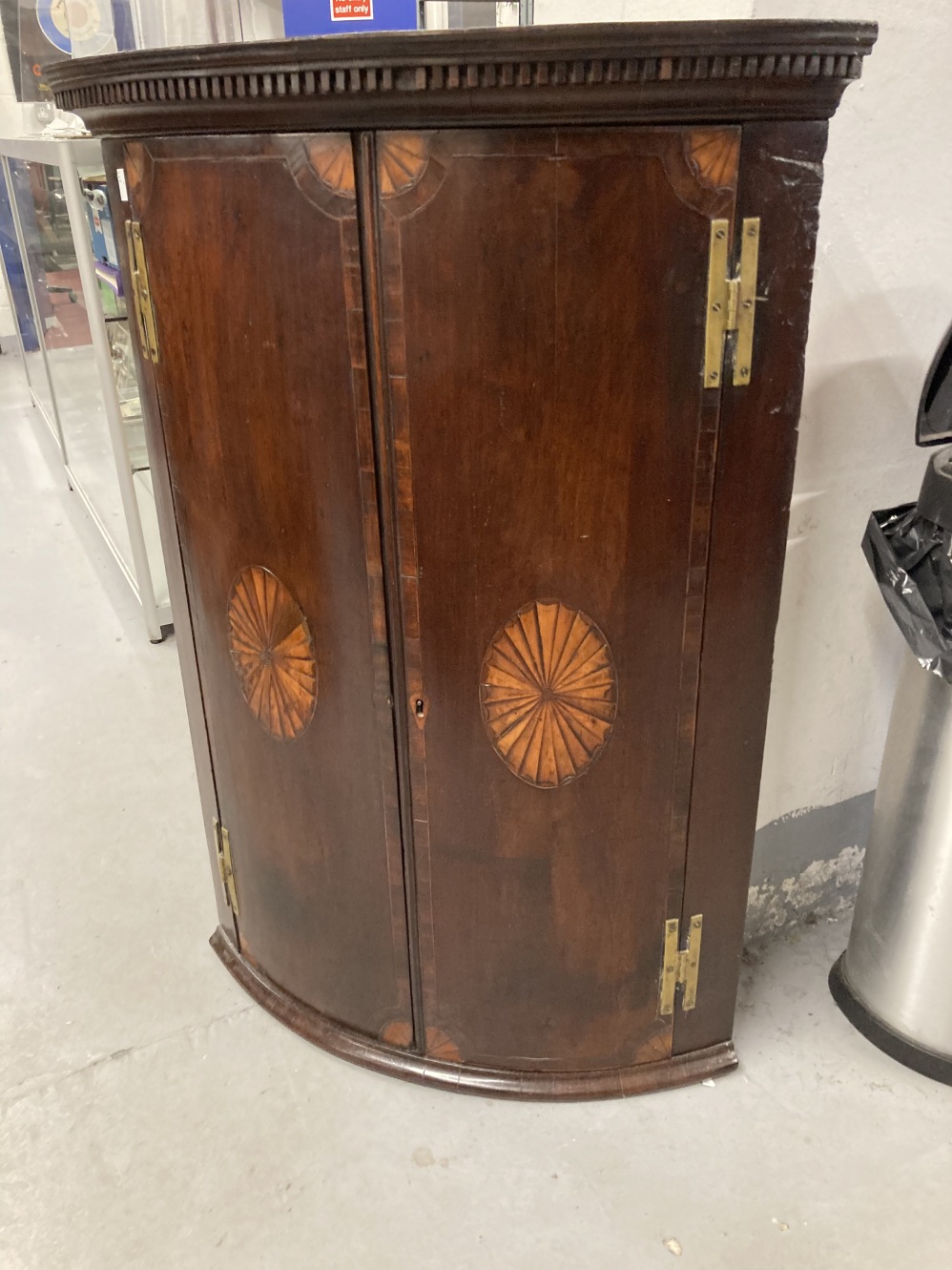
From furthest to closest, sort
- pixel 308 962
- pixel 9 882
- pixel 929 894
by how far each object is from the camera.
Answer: pixel 9 882 < pixel 308 962 < pixel 929 894

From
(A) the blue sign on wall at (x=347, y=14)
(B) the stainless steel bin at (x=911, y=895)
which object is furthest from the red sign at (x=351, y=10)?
(B) the stainless steel bin at (x=911, y=895)

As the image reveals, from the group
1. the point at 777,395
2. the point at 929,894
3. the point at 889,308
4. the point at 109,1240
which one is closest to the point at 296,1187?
the point at 109,1240

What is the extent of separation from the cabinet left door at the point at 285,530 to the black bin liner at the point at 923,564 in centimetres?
72

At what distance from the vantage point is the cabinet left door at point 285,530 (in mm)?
1192

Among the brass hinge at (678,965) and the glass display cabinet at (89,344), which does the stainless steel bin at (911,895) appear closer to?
the brass hinge at (678,965)

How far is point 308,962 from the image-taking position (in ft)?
5.61

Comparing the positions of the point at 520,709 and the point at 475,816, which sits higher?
the point at 520,709

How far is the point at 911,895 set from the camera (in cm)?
163

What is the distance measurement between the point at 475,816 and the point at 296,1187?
62 centimetres

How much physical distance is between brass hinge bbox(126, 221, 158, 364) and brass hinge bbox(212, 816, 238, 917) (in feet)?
2.61

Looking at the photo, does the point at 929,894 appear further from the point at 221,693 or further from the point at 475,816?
the point at 221,693

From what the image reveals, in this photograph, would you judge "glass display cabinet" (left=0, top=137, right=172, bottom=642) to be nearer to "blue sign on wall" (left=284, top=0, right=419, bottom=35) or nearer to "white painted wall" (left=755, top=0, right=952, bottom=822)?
"blue sign on wall" (left=284, top=0, right=419, bottom=35)

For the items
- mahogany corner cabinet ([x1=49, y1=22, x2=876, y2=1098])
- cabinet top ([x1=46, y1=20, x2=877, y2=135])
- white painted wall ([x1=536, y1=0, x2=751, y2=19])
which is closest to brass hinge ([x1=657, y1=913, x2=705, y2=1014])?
mahogany corner cabinet ([x1=49, y1=22, x2=876, y2=1098])

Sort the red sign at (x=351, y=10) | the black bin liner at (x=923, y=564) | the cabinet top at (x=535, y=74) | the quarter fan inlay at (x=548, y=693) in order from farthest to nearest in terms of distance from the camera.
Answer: the red sign at (x=351, y=10), the black bin liner at (x=923, y=564), the quarter fan inlay at (x=548, y=693), the cabinet top at (x=535, y=74)
